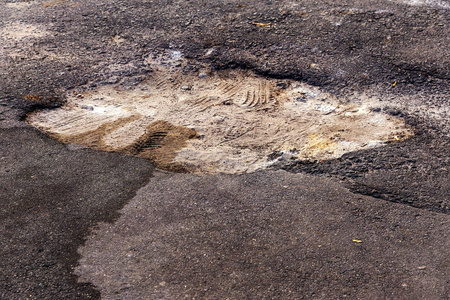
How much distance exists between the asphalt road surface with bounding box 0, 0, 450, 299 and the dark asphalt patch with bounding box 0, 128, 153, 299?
0.01 m

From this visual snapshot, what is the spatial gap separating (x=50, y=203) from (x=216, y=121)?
260cm

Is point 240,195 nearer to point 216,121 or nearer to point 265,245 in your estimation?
point 265,245

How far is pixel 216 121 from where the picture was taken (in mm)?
5867

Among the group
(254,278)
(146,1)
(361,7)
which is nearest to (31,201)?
(254,278)

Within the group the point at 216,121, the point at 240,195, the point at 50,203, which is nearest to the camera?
the point at 50,203

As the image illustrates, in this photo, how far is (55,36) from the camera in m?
7.51

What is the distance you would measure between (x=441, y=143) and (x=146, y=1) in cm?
637

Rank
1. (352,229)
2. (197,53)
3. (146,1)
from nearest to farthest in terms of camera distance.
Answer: (352,229) < (197,53) < (146,1)

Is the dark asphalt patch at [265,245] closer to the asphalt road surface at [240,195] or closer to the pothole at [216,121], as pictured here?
the asphalt road surface at [240,195]

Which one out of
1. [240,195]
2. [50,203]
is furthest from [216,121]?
[50,203]

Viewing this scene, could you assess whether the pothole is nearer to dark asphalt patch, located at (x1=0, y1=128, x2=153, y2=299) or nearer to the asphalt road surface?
the asphalt road surface

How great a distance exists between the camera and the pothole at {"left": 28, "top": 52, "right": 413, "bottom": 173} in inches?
202

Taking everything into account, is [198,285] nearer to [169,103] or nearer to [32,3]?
[169,103]

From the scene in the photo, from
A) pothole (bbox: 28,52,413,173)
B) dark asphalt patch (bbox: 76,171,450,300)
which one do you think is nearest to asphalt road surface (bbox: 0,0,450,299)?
dark asphalt patch (bbox: 76,171,450,300)
